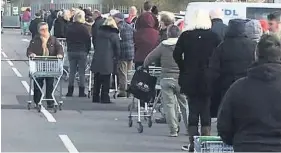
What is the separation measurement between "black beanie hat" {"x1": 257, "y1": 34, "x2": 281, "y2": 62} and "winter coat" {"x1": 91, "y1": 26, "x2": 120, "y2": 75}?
1060 centimetres

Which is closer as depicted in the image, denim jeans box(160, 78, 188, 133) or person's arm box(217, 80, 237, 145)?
person's arm box(217, 80, 237, 145)

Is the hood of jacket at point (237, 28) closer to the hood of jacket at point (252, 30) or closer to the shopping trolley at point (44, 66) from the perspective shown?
the hood of jacket at point (252, 30)

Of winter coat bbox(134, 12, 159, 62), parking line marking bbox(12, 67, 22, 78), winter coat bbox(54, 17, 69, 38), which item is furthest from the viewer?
parking line marking bbox(12, 67, 22, 78)

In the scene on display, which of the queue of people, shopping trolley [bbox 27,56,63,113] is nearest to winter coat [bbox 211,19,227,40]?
the queue of people

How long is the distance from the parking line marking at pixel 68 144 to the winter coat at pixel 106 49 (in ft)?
14.1

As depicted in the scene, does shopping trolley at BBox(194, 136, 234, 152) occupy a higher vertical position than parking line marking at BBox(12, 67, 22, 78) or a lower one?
higher

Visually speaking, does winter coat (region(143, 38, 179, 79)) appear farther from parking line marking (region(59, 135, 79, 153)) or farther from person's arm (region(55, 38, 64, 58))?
person's arm (region(55, 38, 64, 58))

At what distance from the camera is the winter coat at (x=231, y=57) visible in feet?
33.2

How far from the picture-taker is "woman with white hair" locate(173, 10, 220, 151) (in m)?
10.6

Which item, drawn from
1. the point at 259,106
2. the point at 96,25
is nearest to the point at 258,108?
the point at 259,106

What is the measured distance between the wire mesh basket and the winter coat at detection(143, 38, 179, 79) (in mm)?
3521

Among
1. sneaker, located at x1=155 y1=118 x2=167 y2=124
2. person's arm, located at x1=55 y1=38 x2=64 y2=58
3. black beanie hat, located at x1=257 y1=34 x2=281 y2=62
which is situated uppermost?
Result: black beanie hat, located at x1=257 y1=34 x2=281 y2=62

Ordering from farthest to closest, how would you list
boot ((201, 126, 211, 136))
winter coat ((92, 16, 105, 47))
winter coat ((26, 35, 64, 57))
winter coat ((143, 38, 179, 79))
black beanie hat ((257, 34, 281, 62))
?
winter coat ((92, 16, 105, 47)) → winter coat ((26, 35, 64, 57)) → winter coat ((143, 38, 179, 79)) → boot ((201, 126, 211, 136)) → black beanie hat ((257, 34, 281, 62))

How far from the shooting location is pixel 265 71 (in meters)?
6.12
